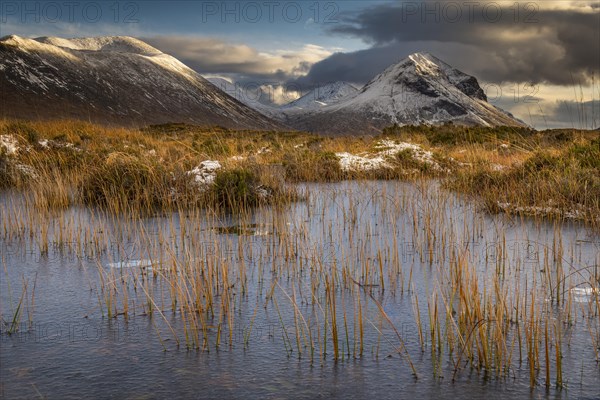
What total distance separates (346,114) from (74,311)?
172 m

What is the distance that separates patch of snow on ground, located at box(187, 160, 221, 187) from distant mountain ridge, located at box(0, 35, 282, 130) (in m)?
90.0

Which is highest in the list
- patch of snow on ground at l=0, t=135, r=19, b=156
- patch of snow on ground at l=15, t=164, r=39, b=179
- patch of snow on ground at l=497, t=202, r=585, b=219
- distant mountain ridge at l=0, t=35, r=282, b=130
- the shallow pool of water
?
distant mountain ridge at l=0, t=35, r=282, b=130

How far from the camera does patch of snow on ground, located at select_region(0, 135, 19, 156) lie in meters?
13.7

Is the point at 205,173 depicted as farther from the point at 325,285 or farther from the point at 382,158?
the point at 382,158

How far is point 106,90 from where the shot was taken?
124m

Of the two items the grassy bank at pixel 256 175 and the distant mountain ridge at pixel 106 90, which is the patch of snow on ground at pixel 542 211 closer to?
the grassy bank at pixel 256 175

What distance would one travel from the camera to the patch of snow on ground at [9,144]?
13685 millimetres

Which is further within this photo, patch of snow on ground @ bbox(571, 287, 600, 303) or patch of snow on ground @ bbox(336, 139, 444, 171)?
patch of snow on ground @ bbox(336, 139, 444, 171)

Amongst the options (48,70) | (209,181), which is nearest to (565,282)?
(209,181)

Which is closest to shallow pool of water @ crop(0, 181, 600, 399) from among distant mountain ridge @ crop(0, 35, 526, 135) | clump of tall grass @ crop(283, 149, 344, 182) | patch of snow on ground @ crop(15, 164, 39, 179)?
patch of snow on ground @ crop(15, 164, 39, 179)

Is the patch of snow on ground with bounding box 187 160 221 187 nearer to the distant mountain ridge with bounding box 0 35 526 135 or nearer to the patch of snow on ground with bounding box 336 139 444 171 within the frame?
the patch of snow on ground with bounding box 336 139 444 171

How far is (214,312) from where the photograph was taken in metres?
4.25

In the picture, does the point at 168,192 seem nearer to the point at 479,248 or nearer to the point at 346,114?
the point at 479,248

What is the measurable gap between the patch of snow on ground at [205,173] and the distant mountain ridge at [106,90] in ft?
295
